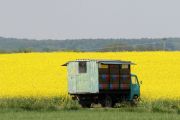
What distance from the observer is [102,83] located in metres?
37.6

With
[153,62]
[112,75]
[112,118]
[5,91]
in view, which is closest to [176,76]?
[153,62]

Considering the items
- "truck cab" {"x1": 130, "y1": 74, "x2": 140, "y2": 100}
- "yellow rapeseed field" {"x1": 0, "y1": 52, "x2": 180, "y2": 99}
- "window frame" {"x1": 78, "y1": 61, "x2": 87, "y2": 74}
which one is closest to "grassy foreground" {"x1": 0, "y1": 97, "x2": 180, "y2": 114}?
"truck cab" {"x1": 130, "y1": 74, "x2": 140, "y2": 100}

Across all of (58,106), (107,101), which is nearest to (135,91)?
(107,101)

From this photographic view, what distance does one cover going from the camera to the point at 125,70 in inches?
1518

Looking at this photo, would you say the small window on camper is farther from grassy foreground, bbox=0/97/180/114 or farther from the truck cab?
grassy foreground, bbox=0/97/180/114

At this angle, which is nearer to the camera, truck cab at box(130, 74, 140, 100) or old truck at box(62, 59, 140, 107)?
old truck at box(62, 59, 140, 107)

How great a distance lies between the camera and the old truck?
123 ft

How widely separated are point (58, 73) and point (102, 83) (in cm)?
876

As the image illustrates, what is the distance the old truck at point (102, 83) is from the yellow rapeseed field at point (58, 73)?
125 cm

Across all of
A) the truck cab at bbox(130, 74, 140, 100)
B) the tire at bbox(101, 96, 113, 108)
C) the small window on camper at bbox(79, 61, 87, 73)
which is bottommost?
the tire at bbox(101, 96, 113, 108)

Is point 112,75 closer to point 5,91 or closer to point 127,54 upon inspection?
point 5,91

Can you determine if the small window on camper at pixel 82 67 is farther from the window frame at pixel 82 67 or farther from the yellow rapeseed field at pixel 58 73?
the yellow rapeseed field at pixel 58 73

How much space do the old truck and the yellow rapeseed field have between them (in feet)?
4.11

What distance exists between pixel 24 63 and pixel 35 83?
21.9 feet
